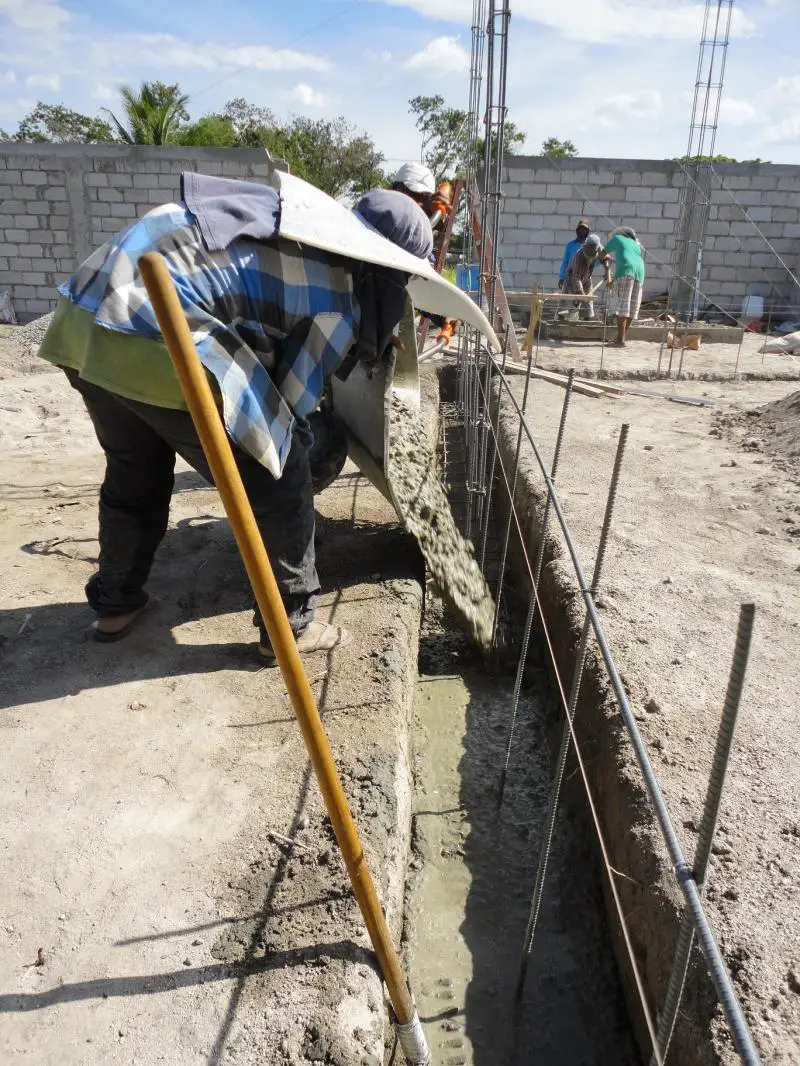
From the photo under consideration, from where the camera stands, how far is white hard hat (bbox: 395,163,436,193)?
3201 millimetres

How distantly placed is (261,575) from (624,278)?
381 inches

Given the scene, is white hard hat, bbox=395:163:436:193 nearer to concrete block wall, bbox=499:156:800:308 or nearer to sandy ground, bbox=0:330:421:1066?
sandy ground, bbox=0:330:421:1066

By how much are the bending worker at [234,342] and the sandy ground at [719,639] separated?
1344 mm

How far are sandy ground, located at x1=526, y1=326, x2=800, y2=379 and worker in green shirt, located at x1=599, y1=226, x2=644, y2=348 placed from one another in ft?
1.32

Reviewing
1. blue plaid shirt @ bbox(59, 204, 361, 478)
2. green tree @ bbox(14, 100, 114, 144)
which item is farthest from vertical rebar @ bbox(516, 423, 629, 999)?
green tree @ bbox(14, 100, 114, 144)

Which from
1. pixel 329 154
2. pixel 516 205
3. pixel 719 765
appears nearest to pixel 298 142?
pixel 329 154

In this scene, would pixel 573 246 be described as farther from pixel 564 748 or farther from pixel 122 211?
pixel 564 748

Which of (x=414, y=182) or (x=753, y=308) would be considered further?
(x=753, y=308)

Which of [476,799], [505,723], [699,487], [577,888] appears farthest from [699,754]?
[699,487]

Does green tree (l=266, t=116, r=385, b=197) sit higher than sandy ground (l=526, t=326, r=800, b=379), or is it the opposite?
green tree (l=266, t=116, r=385, b=197)

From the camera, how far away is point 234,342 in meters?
2.08

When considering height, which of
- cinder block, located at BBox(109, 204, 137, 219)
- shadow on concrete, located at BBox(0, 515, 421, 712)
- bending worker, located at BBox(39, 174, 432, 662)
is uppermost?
cinder block, located at BBox(109, 204, 137, 219)

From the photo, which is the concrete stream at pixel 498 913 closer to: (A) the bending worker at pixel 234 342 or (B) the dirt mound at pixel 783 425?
(A) the bending worker at pixel 234 342

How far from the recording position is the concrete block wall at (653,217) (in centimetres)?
1216
